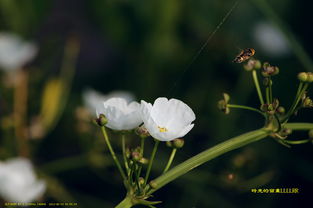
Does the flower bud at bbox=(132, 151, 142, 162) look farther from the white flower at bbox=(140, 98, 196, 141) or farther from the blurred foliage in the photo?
the blurred foliage

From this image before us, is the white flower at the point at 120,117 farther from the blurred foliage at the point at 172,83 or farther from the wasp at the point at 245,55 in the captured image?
the blurred foliage at the point at 172,83

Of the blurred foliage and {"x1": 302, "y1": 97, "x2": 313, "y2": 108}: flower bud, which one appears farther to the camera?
the blurred foliage

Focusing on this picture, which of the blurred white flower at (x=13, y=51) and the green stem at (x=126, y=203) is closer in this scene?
the green stem at (x=126, y=203)

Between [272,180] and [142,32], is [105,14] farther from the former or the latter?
[272,180]

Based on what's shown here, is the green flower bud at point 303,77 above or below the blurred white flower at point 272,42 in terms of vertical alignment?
below

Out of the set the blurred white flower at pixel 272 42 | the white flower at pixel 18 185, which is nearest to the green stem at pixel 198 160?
the white flower at pixel 18 185

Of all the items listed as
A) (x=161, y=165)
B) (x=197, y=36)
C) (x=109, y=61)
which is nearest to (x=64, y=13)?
(x=109, y=61)

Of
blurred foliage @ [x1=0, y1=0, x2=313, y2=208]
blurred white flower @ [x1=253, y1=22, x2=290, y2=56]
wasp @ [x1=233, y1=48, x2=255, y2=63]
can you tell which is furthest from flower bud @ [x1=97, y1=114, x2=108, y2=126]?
blurred white flower @ [x1=253, y1=22, x2=290, y2=56]
